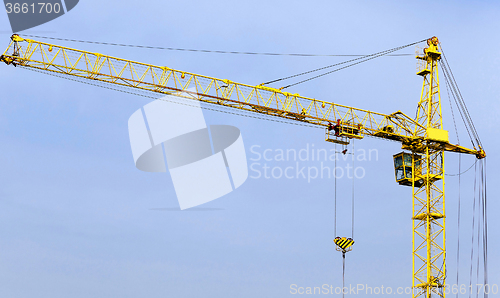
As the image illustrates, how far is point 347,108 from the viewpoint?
73.2 metres

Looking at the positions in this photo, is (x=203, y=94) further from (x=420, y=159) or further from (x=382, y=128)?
(x=420, y=159)

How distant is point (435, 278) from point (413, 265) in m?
3.00

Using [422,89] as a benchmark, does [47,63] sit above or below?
below

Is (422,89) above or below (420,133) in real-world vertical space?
above

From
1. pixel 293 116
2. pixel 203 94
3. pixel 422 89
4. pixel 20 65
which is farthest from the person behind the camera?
pixel 422 89

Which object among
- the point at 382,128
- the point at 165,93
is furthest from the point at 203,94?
the point at 382,128

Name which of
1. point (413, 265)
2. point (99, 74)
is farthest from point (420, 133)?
point (99, 74)

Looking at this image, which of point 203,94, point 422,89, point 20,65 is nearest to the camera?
point 20,65

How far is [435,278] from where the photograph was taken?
70562mm

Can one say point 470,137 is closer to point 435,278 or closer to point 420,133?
point 420,133

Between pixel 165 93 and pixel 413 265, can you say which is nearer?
pixel 165 93

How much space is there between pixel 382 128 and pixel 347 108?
5551mm

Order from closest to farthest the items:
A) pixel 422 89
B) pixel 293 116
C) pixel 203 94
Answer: pixel 203 94, pixel 293 116, pixel 422 89

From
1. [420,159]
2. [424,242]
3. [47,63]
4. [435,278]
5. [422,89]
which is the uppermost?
[422,89]
